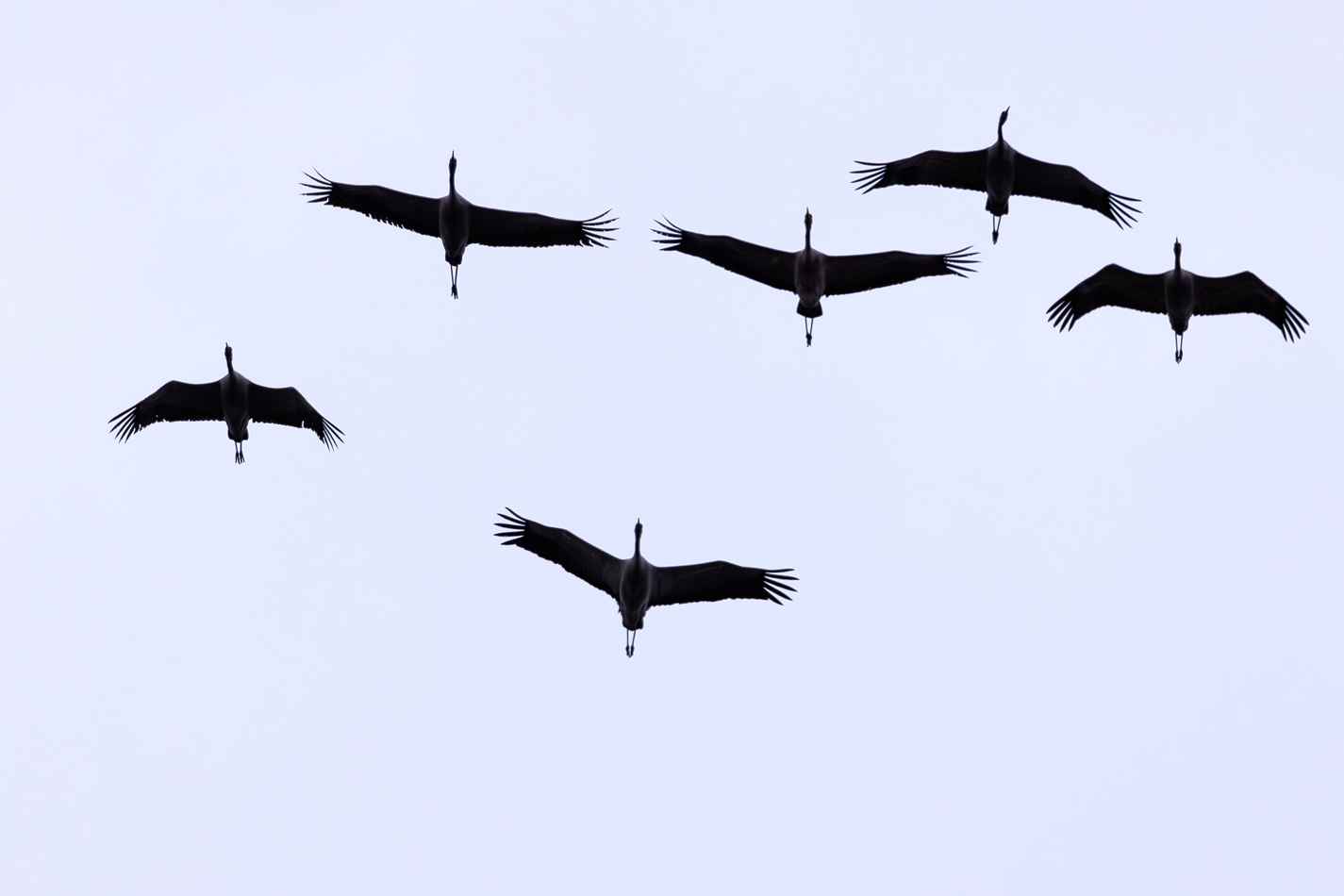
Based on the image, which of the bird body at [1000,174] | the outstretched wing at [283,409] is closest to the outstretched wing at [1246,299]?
the bird body at [1000,174]

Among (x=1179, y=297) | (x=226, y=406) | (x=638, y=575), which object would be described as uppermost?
(x=1179, y=297)

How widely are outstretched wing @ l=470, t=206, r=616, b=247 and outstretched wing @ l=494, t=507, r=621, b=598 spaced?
7.09 m

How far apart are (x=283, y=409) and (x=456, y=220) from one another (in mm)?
5184

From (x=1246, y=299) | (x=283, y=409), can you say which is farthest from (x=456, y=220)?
(x=1246, y=299)

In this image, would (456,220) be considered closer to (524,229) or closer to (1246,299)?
(524,229)

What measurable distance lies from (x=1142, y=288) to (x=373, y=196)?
1470 cm

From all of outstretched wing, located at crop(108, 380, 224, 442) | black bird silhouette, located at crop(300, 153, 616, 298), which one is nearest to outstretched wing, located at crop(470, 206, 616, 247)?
black bird silhouette, located at crop(300, 153, 616, 298)

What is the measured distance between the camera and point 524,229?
96.5 feet

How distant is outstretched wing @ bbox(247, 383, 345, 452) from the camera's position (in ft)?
96.8

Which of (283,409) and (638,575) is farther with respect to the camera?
(283,409)

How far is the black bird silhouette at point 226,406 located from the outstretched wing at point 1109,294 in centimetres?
1461

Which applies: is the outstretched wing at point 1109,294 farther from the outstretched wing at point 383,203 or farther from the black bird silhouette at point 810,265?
the outstretched wing at point 383,203

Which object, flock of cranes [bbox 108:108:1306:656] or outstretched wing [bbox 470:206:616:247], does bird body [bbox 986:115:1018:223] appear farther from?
outstretched wing [bbox 470:206:616:247]

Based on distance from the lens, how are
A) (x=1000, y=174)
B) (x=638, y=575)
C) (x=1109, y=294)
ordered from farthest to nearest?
(x=1109, y=294)
(x=1000, y=174)
(x=638, y=575)
